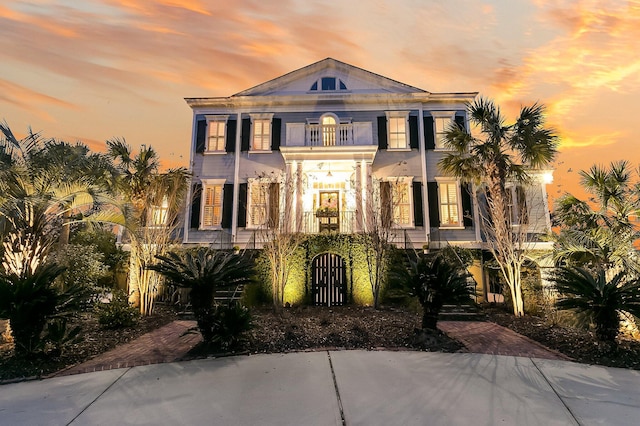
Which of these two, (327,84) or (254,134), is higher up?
(327,84)

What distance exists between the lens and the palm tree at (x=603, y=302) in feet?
19.0

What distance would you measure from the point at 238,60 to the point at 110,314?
9.87 m

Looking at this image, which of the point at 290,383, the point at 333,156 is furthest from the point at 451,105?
the point at 290,383

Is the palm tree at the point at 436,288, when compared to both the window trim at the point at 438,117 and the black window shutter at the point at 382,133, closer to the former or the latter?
the black window shutter at the point at 382,133

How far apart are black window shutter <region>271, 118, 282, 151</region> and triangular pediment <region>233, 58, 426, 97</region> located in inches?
61.8

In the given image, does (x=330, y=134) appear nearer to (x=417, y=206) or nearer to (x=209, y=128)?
(x=417, y=206)

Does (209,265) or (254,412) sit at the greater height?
(209,265)

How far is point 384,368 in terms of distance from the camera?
5.26 metres

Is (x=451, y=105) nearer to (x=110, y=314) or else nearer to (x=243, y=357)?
(x=243, y=357)

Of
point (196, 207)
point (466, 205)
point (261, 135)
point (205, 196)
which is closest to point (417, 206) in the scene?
point (466, 205)

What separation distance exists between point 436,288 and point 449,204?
9661 mm

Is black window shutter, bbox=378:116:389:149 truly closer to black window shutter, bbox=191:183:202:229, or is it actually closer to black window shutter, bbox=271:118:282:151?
black window shutter, bbox=271:118:282:151

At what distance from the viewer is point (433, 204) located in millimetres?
15219

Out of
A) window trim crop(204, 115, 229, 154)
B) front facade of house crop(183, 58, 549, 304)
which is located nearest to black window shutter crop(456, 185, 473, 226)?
front facade of house crop(183, 58, 549, 304)
